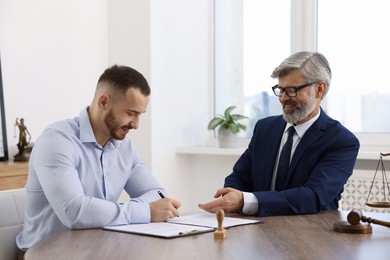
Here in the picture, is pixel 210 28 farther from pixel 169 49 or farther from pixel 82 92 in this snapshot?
pixel 82 92

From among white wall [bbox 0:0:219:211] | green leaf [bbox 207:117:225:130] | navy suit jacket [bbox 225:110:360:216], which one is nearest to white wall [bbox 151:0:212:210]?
white wall [bbox 0:0:219:211]

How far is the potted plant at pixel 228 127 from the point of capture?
491 centimetres

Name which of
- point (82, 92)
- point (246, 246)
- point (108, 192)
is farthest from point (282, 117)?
point (82, 92)

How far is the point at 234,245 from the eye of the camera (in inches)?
72.9

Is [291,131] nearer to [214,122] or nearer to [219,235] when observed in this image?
[219,235]

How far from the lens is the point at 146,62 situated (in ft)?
15.8

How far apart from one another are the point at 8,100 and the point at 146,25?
125 centimetres

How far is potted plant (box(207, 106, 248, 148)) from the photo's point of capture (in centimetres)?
491

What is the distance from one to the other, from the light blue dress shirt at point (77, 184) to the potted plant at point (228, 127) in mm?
2237

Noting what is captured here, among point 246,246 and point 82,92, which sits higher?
point 82,92

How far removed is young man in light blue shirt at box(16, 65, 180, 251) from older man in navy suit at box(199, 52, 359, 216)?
1.28ft

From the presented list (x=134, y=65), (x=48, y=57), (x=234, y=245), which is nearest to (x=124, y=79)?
(x=234, y=245)

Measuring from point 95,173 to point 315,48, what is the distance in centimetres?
270

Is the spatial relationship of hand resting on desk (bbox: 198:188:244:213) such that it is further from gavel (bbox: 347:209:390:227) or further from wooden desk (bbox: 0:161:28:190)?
wooden desk (bbox: 0:161:28:190)
